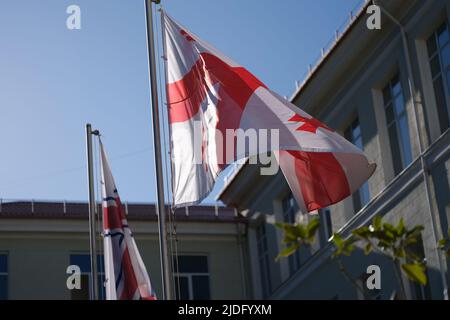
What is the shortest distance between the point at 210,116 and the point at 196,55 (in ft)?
3.16

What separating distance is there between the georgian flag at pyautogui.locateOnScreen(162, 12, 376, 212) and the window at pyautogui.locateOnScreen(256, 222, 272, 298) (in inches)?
746

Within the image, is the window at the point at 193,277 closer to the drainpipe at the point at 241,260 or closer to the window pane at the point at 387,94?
the drainpipe at the point at 241,260

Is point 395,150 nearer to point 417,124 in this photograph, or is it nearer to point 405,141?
point 405,141

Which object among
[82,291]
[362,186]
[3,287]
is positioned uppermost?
[362,186]

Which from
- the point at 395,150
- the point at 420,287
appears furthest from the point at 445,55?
the point at 420,287

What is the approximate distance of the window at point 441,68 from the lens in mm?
21827

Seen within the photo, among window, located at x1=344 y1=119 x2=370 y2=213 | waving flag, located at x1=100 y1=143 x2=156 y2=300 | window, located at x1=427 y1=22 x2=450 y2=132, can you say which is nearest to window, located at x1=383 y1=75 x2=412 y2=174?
window, located at x1=344 y1=119 x2=370 y2=213

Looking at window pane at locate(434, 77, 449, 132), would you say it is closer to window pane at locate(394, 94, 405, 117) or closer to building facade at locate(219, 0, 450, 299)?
building facade at locate(219, 0, 450, 299)

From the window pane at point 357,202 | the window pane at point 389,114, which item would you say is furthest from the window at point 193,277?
the window pane at point 389,114

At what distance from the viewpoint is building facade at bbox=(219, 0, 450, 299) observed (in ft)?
71.9

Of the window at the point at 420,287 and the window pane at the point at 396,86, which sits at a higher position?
the window pane at the point at 396,86

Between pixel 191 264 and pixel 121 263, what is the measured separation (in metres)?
17.7

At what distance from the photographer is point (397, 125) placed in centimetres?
2409
